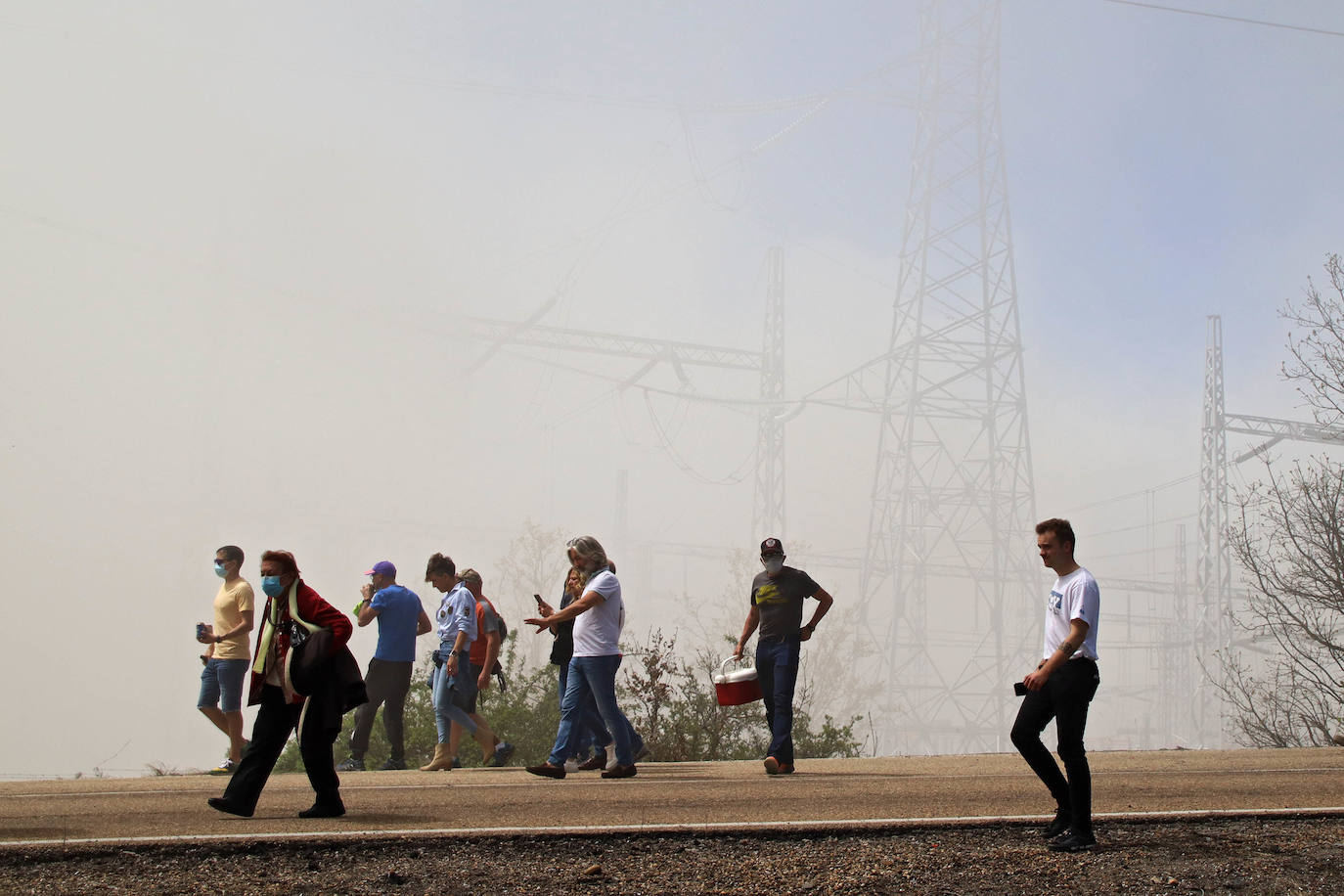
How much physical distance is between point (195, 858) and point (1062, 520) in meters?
4.56

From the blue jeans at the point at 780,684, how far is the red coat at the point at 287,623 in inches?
151

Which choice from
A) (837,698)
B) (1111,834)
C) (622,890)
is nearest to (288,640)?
(622,890)

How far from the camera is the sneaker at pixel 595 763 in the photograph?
10156 millimetres

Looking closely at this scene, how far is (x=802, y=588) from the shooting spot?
9.55 meters

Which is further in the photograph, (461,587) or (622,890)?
(461,587)

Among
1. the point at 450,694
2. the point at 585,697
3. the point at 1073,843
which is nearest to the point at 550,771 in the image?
the point at 585,697

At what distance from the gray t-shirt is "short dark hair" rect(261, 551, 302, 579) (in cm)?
416

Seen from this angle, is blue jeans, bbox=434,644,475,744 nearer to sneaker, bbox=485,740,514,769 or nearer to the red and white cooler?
sneaker, bbox=485,740,514,769

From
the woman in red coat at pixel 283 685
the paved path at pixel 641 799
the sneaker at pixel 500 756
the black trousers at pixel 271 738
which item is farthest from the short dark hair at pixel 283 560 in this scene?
the sneaker at pixel 500 756

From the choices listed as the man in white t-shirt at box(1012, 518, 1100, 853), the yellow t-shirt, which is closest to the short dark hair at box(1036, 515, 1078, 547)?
the man in white t-shirt at box(1012, 518, 1100, 853)

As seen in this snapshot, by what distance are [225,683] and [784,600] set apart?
16.0 feet

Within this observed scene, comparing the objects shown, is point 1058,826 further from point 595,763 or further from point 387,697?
point 387,697

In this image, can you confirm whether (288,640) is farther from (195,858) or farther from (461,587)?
(461,587)

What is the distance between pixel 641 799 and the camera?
7723mm
